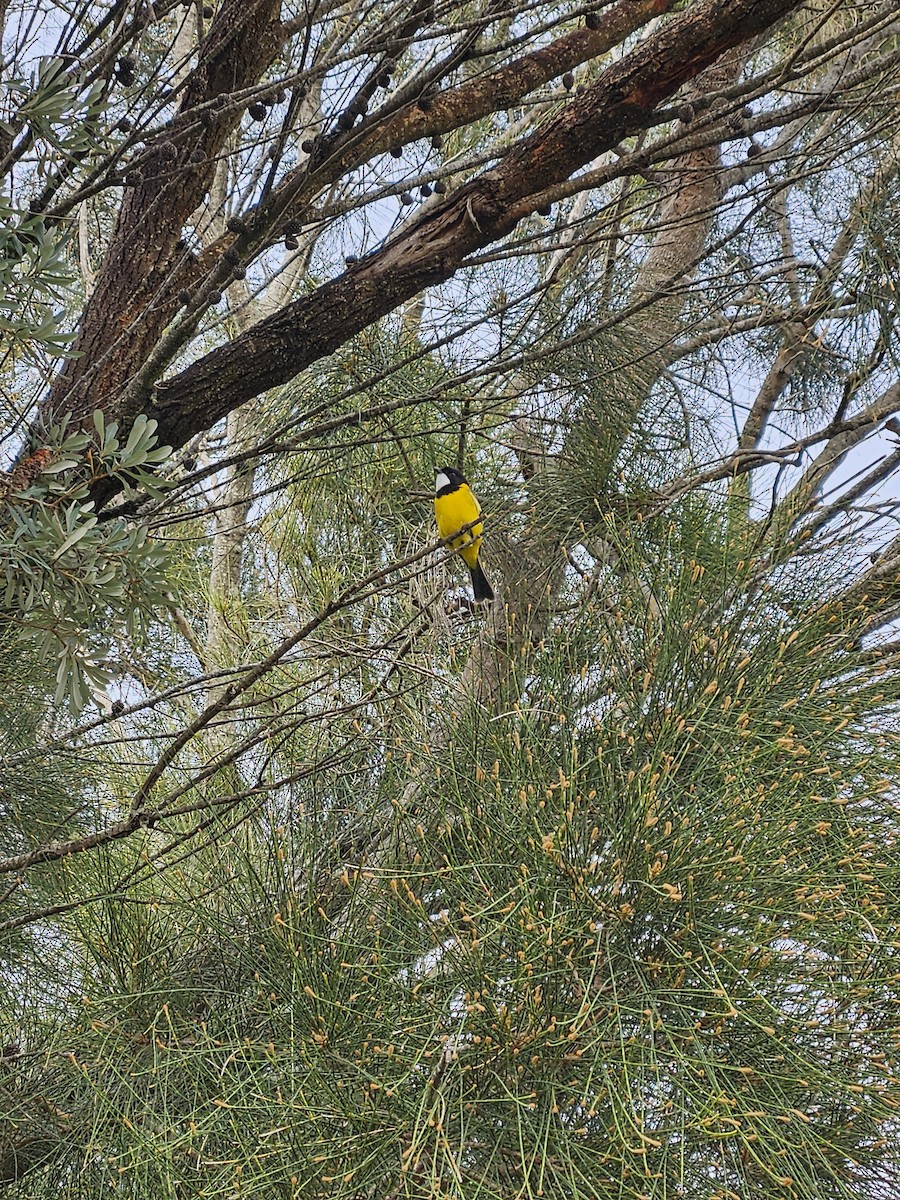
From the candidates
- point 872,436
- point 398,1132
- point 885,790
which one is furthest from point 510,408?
point 398,1132

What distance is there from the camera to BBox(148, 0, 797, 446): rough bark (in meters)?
1.24

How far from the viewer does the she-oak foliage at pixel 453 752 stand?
1066 mm

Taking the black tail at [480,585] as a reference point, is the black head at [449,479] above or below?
above

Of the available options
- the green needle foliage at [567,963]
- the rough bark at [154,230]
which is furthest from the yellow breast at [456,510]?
the rough bark at [154,230]

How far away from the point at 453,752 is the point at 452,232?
600 mm

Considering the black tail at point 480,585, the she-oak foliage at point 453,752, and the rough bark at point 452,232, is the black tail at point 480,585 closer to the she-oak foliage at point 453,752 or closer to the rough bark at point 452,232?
the she-oak foliage at point 453,752

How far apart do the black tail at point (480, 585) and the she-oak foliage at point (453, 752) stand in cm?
13

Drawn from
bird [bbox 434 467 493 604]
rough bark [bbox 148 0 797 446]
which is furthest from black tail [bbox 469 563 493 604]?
rough bark [bbox 148 0 797 446]

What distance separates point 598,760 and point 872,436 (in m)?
0.94

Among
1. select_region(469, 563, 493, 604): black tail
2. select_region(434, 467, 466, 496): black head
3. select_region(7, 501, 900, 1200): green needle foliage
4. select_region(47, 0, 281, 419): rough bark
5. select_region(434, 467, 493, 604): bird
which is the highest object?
select_region(47, 0, 281, 419): rough bark

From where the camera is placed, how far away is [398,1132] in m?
1.12

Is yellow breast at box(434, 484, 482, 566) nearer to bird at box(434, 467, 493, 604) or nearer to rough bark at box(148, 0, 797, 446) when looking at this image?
bird at box(434, 467, 493, 604)

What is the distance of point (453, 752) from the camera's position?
4.47 feet

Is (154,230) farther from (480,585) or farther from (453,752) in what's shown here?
(480,585)
